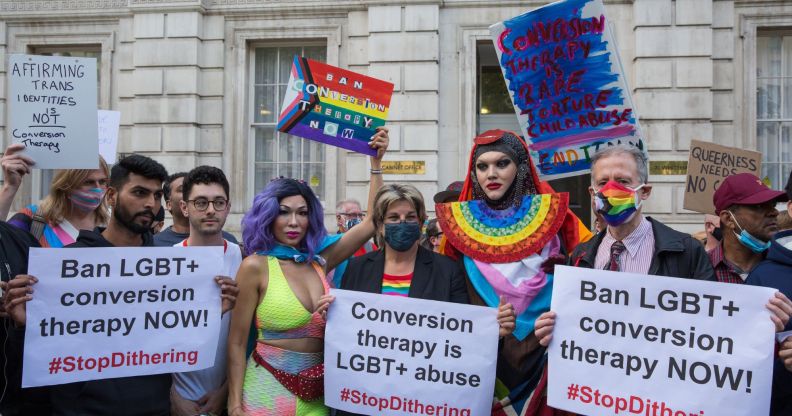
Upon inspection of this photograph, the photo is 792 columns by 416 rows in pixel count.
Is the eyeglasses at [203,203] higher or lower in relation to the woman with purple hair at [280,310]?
higher

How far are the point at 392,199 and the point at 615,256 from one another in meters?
1.18

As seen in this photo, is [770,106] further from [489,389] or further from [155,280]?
[155,280]

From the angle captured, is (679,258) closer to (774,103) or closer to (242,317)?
(242,317)

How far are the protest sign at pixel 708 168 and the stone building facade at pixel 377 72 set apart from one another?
11.4 ft

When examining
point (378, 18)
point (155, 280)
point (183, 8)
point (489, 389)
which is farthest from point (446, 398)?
point (183, 8)

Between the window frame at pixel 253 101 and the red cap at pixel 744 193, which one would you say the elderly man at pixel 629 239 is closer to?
the red cap at pixel 744 193

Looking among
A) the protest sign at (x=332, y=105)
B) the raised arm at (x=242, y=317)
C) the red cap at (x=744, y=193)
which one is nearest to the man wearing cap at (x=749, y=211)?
the red cap at (x=744, y=193)

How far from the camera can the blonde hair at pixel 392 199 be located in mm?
3492

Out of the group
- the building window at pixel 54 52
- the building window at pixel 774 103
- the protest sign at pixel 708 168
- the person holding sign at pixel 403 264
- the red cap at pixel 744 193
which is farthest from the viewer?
the building window at pixel 54 52

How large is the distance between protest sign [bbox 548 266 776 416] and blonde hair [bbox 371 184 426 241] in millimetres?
913

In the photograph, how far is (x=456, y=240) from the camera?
11.6 ft

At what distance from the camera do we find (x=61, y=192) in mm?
3953

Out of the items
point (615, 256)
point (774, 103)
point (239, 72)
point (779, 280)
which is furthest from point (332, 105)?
point (774, 103)

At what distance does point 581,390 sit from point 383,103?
7.54 feet
